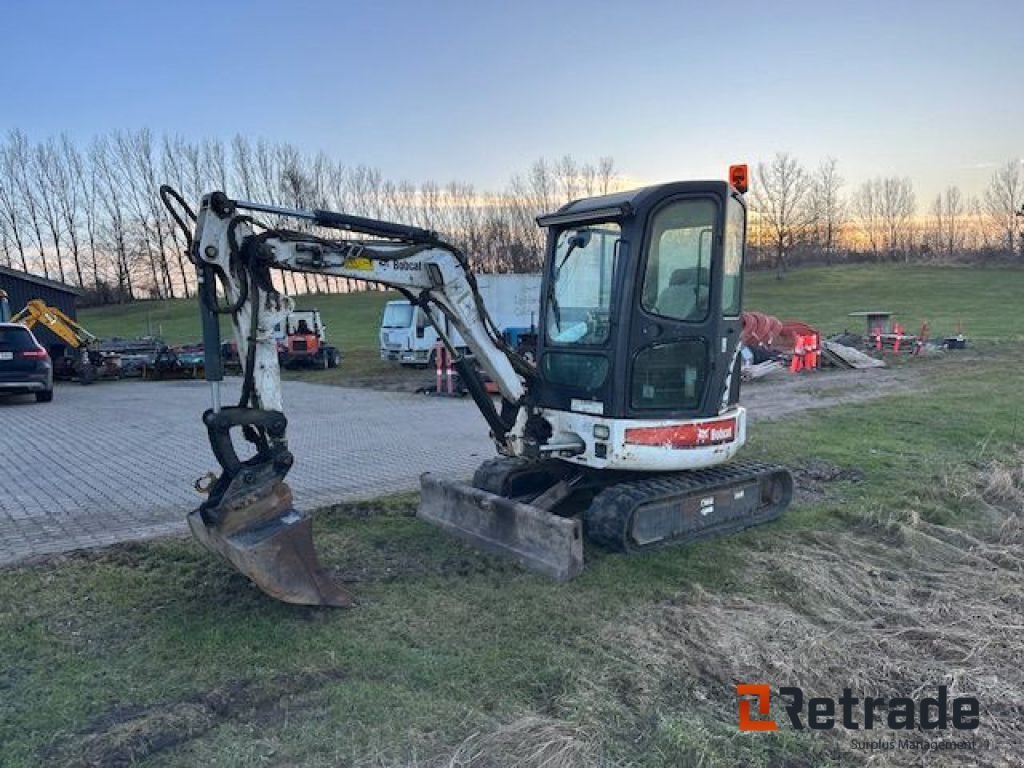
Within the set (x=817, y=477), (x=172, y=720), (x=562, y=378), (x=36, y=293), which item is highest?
(x=36, y=293)

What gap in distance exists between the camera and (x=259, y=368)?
497 cm

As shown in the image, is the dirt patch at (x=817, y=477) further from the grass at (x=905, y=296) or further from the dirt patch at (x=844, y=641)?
the grass at (x=905, y=296)

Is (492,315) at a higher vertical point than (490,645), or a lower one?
higher

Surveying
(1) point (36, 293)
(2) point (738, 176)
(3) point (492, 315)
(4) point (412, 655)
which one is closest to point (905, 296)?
(3) point (492, 315)

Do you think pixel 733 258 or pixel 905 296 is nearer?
pixel 733 258

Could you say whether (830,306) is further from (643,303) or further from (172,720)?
(172,720)

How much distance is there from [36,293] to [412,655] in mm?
28595

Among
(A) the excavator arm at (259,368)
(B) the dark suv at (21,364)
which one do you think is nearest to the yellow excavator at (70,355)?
(B) the dark suv at (21,364)

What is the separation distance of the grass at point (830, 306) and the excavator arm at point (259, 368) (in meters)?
19.0

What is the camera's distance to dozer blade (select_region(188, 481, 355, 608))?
15.5 ft

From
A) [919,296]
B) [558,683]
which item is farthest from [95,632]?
[919,296]

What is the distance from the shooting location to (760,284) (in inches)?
2574

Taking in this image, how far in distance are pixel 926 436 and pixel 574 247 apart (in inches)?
285

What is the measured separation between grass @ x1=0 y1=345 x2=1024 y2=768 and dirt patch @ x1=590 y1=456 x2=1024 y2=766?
0.02 m
